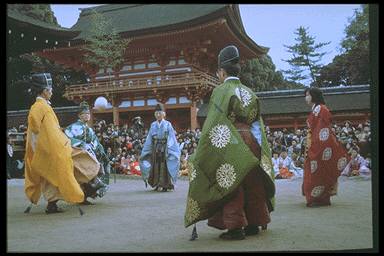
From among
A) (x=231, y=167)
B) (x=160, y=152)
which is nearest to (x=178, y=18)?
(x=160, y=152)

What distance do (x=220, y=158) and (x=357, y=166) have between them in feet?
11.8

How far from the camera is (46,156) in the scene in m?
4.85

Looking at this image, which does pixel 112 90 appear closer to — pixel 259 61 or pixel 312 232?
pixel 259 61

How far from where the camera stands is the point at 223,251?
3.32 meters

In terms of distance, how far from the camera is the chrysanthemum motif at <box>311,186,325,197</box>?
527cm

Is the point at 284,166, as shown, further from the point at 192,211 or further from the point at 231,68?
the point at 192,211

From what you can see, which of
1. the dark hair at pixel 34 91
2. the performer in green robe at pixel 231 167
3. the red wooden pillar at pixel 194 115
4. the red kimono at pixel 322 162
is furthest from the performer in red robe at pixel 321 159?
the dark hair at pixel 34 91

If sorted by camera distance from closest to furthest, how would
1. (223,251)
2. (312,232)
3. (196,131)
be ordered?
(223,251) → (312,232) → (196,131)

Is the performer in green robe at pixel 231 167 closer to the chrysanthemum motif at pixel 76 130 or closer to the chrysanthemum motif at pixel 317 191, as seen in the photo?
the chrysanthemum motif at pixel 317 191

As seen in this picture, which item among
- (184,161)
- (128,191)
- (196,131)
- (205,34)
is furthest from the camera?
(205,34)

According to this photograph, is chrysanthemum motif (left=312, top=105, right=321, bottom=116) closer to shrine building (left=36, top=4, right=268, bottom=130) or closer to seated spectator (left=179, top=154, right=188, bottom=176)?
shrine building (left=36, top=4, right=268, bottom=130)

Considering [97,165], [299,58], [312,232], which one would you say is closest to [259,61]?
[299,58]

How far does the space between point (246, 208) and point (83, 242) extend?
4.44 ft

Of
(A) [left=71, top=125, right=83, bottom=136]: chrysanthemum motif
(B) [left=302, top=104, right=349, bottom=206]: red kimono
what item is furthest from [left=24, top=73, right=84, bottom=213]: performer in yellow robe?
(B) [left=302, top=104, right=349, bottom=206]: red kimono
